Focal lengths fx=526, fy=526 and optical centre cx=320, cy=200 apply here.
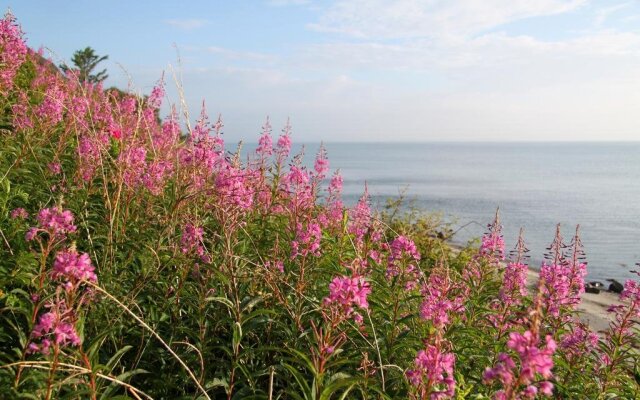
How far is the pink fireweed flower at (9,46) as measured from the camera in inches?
261

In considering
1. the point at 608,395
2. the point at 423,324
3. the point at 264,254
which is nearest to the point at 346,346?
the point at 423,324

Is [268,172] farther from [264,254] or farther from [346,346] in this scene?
[346,346]

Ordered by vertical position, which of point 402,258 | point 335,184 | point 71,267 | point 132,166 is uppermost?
point 132,166

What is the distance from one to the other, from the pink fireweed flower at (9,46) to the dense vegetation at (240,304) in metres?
1.83

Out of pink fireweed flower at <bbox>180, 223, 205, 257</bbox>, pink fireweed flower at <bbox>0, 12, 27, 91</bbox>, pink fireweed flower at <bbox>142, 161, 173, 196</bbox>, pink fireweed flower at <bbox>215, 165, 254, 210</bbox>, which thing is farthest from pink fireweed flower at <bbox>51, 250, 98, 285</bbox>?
pink fireweed flower at <bbox>0, 12, 27, 91</bbox>

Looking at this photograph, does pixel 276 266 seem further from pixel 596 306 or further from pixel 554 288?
pixel 596 306

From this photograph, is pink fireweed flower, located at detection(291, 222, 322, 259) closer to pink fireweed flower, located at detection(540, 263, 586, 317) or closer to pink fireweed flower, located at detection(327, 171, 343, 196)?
pink fireweed flower, located at detection(540, 263, 586, 317)

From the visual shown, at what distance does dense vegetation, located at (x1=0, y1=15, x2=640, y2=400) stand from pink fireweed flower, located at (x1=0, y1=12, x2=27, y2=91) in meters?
1.83

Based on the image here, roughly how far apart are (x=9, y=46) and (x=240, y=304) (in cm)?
532

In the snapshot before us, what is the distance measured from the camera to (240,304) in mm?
3852

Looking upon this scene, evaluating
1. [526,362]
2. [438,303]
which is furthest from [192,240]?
[526,362]

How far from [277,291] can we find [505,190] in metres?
58.1

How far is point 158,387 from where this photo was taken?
3.49 meters

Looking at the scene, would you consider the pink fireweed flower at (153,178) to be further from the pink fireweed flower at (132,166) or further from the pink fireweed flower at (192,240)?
the pink fireweed flower at (192,240)
